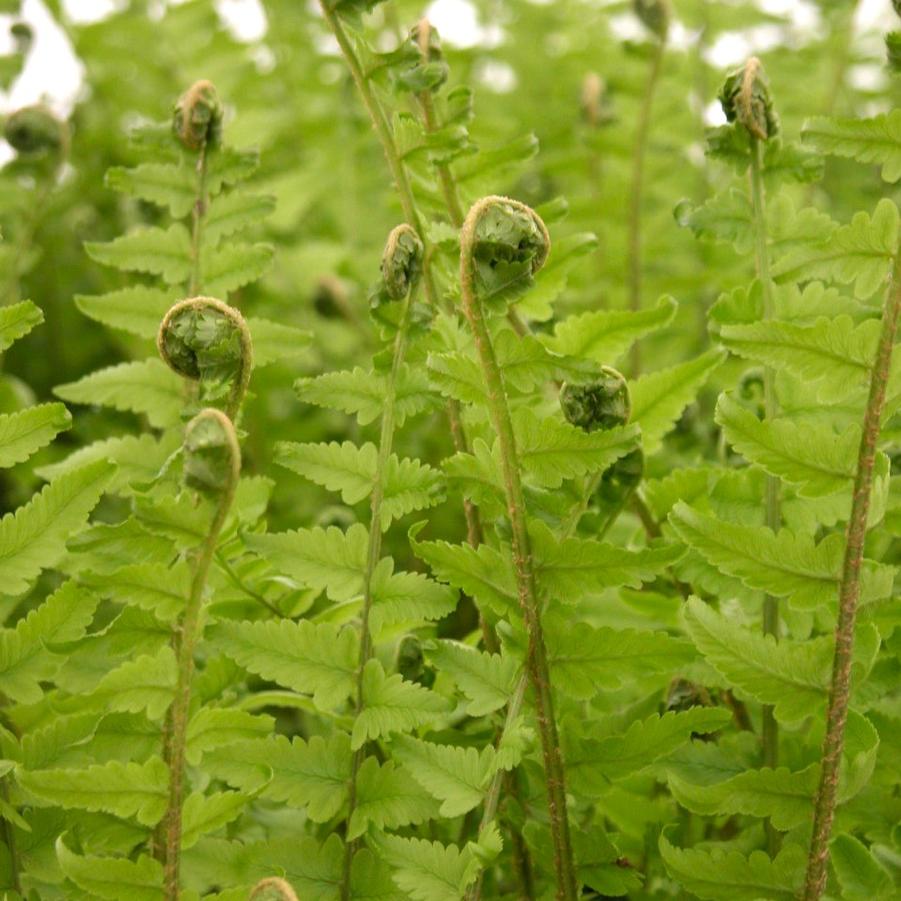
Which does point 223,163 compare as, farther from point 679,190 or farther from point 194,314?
point 679,190

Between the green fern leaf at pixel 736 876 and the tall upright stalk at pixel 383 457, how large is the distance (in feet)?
0.72

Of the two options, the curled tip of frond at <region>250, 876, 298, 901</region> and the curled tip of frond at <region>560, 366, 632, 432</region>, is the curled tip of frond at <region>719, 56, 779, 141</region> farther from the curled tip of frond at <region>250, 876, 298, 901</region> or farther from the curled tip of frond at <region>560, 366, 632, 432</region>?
the curled tip of frond at <region>250, 876, 298, 901</region>

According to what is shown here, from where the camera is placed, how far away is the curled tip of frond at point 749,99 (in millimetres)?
1008

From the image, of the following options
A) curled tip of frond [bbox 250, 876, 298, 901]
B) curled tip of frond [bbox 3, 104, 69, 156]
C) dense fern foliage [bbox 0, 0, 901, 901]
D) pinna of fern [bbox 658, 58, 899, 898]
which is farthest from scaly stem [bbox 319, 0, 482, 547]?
curled tip of frond [bbox 3, 104, 69, 156]

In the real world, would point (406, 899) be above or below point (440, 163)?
below

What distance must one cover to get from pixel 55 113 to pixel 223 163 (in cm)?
38

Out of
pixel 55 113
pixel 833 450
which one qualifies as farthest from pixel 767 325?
pixel 55 113

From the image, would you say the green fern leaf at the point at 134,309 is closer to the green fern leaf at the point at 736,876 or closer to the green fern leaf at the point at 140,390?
the green fern leaf at the point at 140,390

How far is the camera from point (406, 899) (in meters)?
0.90

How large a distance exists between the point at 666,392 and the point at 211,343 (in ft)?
1.21

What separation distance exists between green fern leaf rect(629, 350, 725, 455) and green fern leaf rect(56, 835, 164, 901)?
1.56ft

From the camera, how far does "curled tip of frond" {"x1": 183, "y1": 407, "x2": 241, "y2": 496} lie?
2.53 feet

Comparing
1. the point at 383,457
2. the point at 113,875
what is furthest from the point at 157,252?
the point at 113,875

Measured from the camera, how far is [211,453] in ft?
2.53
